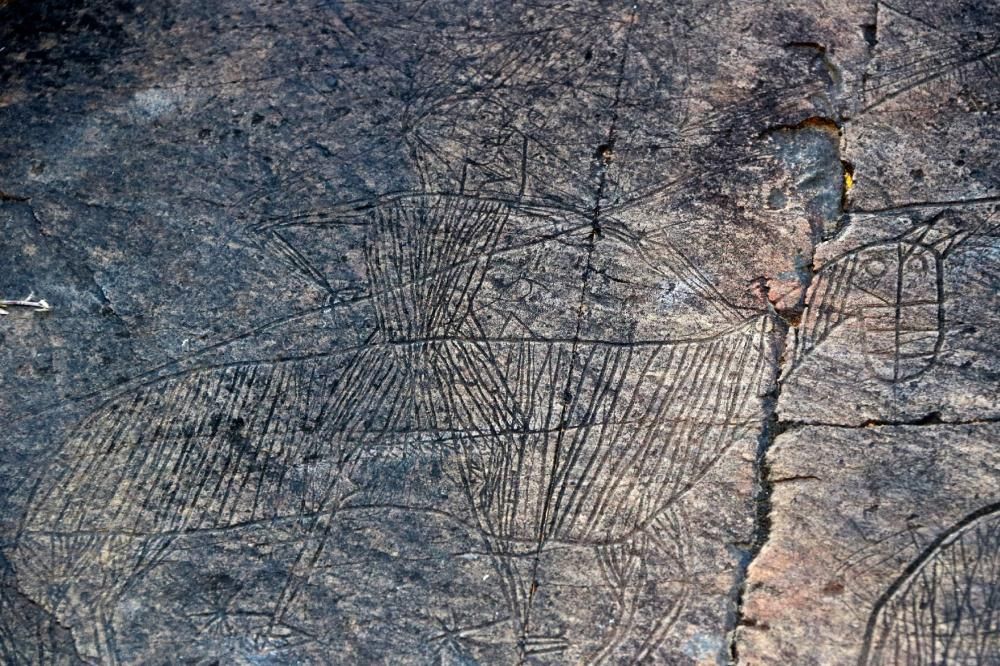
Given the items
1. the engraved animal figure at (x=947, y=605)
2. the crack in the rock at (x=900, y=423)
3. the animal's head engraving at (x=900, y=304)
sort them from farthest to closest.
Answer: the animal's head engraving at (x=900, y=304) → the crack in the rock at (x=900, y=423) → the engraved animal figure at (x=947, y=605)

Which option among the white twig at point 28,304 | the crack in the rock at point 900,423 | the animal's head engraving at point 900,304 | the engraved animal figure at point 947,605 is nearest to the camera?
the engraved animal figure at point 947,605

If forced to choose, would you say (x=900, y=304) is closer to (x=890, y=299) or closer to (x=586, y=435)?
(x=890, y=299)

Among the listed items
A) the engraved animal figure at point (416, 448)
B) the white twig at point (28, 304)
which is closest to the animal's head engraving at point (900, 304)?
the engraved animal figure at point (416, 448)

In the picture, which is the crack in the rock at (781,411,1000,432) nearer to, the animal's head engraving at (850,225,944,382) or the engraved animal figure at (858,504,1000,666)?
the animal's head engraving at (850,225,944,382)

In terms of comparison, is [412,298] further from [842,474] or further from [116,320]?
[842,474]

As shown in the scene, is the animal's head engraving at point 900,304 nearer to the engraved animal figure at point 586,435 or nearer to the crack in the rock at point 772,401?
the crack in the rock at point 772,401

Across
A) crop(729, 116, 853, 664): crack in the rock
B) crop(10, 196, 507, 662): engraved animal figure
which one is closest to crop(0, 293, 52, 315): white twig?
crop(10, 196, 507, 662): engraved animal figure
